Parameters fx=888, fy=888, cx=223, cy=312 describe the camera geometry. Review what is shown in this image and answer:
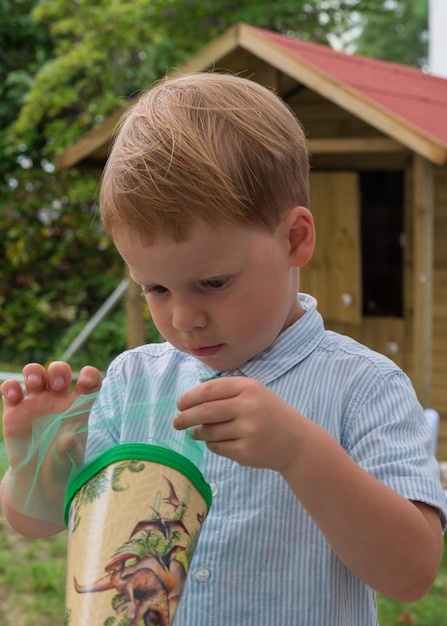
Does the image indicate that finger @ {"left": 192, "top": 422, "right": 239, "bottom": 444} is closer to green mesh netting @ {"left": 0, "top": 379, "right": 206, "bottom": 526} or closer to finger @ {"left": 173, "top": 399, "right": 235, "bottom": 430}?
finger @ {"left": 173, "top": 399, "right": 235, "bottom": 430}

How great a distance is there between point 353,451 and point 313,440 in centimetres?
20

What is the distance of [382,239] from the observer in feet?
25.1

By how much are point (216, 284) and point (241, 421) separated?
0.80ft

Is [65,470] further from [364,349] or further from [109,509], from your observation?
[364,349]

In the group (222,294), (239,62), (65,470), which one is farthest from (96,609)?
(239,62)

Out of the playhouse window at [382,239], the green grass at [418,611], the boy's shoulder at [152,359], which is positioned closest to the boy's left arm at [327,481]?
the boy's shoulder at [152,359]

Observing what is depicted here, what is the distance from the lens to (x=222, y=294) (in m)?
1.31

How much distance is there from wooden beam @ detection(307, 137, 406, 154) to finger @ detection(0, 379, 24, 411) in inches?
198

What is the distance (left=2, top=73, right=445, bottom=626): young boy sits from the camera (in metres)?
1.22

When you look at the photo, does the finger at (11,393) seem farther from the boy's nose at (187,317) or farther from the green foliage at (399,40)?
the green foliage at (399,40)

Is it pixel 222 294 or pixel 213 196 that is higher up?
pixel 213 196

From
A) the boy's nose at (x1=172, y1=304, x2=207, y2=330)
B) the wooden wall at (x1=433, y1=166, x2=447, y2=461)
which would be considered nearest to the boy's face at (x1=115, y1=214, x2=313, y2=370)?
the boy's nose at (x1=172, y1=304, x2=207, y2=330)

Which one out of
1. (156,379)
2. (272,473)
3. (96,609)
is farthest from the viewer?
(156,379)

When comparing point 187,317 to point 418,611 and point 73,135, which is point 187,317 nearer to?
point 418,611
